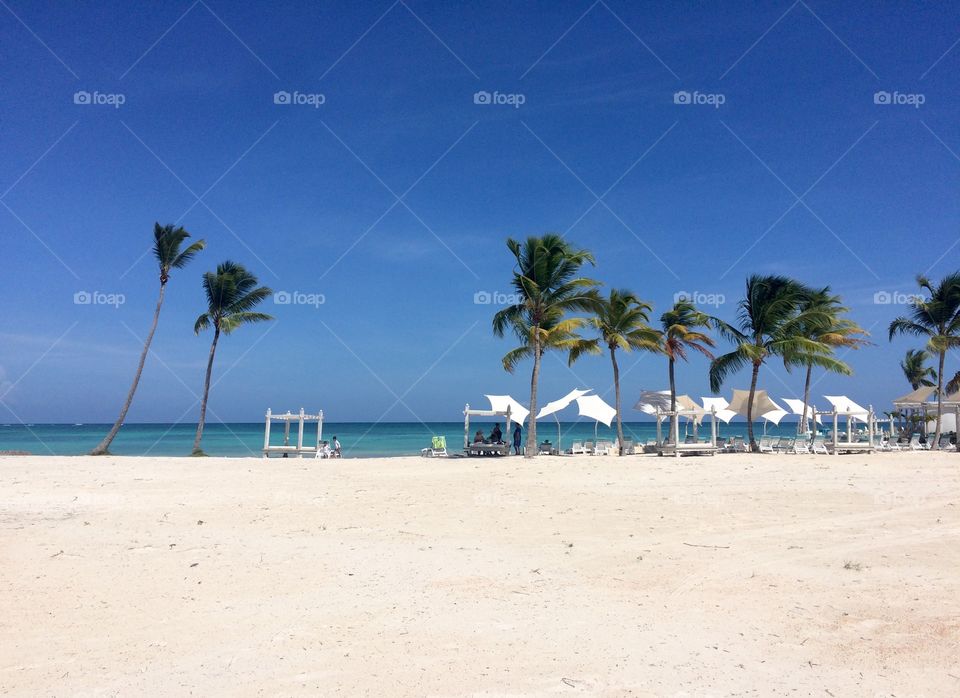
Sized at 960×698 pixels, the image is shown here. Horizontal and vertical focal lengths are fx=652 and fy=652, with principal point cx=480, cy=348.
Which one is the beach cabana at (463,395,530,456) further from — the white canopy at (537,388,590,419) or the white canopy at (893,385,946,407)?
the white canopy at (893,385,946,407)

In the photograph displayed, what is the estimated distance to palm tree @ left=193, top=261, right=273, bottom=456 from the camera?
25.3m

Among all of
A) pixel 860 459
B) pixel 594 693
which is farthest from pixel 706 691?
pixel 860 459

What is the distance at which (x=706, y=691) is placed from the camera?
386 cm

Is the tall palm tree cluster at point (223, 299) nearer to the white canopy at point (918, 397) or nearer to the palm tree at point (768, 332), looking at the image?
the palm tree at point (768, 332)

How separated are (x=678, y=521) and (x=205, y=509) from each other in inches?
274

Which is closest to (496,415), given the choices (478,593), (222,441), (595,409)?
(595,409)

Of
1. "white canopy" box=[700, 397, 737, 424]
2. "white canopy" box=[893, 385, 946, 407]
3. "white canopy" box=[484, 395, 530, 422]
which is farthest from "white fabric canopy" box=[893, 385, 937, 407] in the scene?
"white canopy" box=[484, 395, 530, 422]

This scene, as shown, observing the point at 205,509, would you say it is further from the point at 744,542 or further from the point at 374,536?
the point at 744,542

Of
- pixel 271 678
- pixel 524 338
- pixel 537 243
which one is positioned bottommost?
pixel 271 678

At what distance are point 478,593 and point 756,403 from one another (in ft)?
81.1

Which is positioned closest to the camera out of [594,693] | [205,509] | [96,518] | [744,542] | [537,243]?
[594,693]

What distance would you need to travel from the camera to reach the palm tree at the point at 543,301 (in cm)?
2098

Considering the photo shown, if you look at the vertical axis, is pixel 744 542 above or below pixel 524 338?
below

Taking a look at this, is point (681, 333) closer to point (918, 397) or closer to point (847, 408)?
point (847, 408)
